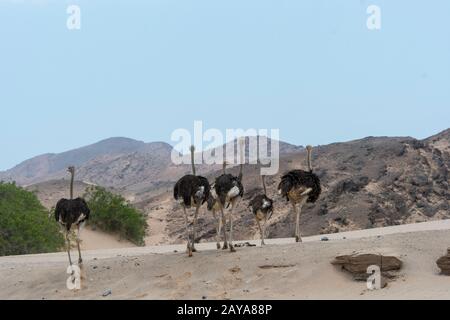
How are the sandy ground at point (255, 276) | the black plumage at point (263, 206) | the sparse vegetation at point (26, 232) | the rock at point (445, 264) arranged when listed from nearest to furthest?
the rock at point (445, 264) → the sandy ground at point (255, 276) → the black plumage at point (263, 206) → the sparse vegetation at point (26, 232)

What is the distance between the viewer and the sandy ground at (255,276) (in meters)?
12.3

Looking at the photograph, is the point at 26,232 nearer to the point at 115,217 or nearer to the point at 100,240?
the point at 100,240

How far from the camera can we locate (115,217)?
34.8 m

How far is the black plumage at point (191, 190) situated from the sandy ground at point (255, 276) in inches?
42.2

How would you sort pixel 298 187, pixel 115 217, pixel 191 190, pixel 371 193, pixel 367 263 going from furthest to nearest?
pixel 115 217
pixel 371 193
pixel 298 187
pixel 191 190
pixel 367 263

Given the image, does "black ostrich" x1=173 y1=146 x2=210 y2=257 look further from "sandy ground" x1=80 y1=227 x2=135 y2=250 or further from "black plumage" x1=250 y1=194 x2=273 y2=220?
"sandy ground" x1=80 y1=227 x2=135 y2=250

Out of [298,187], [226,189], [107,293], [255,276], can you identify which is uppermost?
[226,189]

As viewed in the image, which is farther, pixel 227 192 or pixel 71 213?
pixel 71 213

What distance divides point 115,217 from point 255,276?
2215 centimetres

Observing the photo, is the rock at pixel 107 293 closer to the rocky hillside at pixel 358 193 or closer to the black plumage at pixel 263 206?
the black plumage at pixel 263 206

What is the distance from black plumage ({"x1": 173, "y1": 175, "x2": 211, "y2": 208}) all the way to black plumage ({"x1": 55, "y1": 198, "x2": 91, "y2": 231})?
196cm

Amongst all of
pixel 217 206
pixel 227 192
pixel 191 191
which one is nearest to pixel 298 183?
pixel 217 206

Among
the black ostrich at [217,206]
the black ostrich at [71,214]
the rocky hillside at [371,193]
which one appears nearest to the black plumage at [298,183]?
the black ostrich at [217,206]

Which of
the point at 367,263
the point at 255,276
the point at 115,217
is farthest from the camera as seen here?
the point at 115,217
